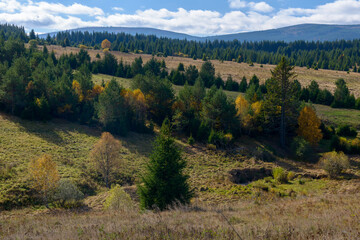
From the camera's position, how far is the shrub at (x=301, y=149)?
133 feet

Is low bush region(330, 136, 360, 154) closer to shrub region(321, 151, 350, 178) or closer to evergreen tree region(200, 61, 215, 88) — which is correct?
shrub region(321, 151, 350, 178)

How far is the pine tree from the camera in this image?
15.0 metres

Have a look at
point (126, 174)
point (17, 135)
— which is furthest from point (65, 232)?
point (17, 135)

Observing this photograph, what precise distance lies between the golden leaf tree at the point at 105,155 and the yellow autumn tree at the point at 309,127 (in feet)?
115

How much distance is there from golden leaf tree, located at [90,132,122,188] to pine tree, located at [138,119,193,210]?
13534 millimetres

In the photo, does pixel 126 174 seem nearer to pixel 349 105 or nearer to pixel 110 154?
pixel 110 154

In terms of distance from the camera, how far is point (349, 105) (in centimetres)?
6506

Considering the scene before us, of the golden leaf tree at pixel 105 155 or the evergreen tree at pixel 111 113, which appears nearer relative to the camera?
the golden leaf tree at pixel 105 155

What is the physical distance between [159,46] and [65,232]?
16277cm

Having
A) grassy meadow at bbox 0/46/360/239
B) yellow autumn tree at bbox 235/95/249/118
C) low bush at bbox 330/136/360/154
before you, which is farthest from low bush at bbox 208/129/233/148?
low bush at bbox 330/136/360/154

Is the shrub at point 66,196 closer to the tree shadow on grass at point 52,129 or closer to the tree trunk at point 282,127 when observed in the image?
the tree shadow on grass at point 52,129

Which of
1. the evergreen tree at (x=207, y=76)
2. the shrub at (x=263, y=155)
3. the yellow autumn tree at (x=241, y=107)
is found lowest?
the shrub at (x=263, y=155)

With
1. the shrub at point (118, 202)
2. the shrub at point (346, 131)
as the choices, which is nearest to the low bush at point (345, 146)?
the shrub at point (346, 131)

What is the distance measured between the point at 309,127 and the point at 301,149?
672 centimetres
